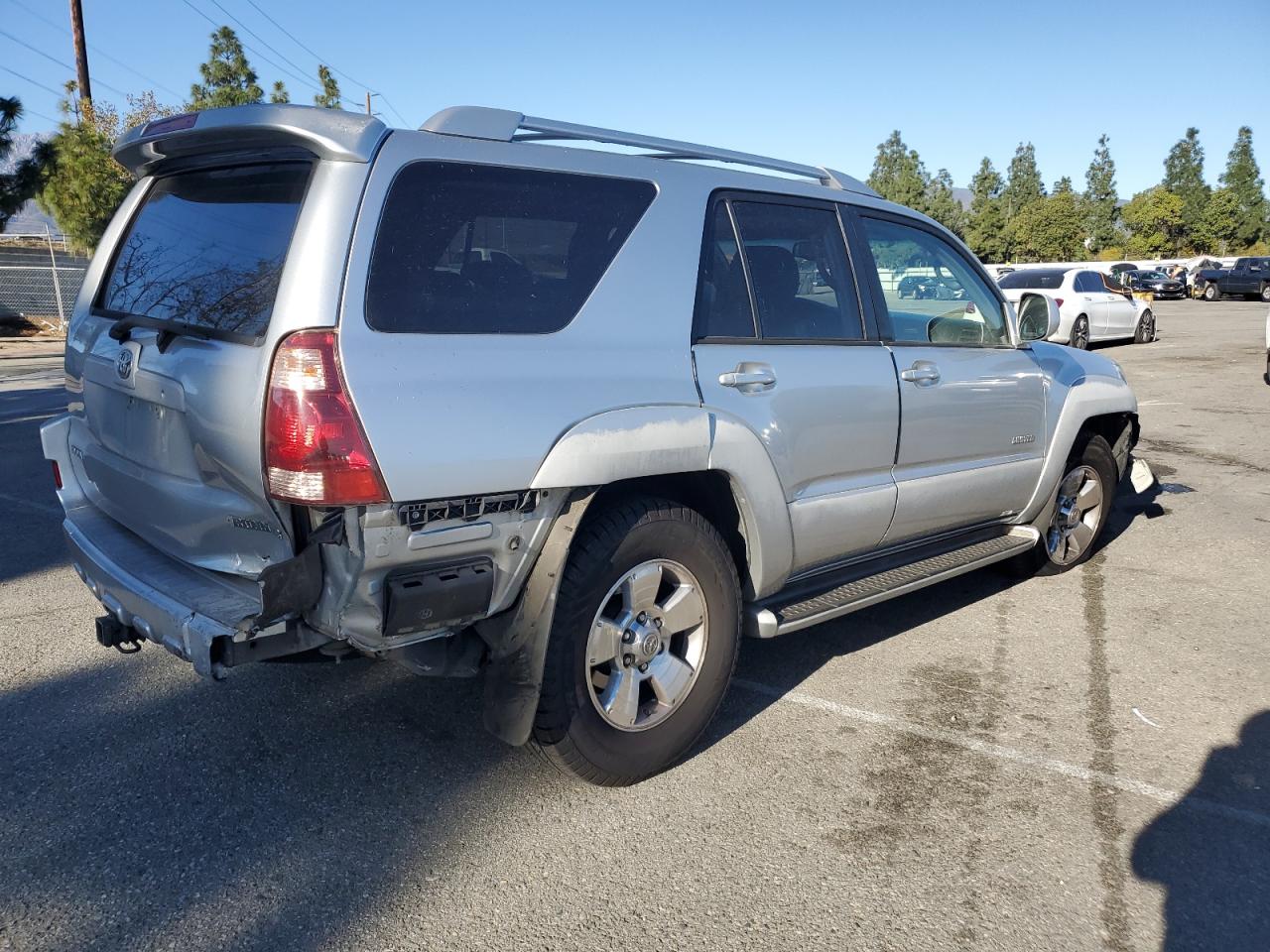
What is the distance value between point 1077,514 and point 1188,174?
8128 centimetres

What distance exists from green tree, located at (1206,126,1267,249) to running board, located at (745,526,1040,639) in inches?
3079

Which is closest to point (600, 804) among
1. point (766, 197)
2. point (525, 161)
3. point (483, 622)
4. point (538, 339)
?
point (483, 622)

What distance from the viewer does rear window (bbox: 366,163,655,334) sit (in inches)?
107

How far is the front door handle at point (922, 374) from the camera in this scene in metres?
4.07

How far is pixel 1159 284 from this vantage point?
40.3m

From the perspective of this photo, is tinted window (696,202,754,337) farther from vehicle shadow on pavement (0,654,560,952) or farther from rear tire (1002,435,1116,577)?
rear tire (1002,435,1116,577)

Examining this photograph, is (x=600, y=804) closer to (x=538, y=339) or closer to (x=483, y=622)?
(x=483, y=622)

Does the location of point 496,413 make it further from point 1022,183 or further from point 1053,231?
point 1022,183

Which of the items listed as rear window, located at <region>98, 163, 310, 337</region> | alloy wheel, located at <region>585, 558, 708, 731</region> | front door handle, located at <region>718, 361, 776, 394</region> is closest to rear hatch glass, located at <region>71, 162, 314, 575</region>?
rear window, located at <region>98, 163, 310, 337</region>

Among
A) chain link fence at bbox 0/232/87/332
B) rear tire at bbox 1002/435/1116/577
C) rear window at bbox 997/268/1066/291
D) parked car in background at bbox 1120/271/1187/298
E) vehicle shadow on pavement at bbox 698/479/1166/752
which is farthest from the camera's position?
parked car in background at bbox 1120/271/1187/298

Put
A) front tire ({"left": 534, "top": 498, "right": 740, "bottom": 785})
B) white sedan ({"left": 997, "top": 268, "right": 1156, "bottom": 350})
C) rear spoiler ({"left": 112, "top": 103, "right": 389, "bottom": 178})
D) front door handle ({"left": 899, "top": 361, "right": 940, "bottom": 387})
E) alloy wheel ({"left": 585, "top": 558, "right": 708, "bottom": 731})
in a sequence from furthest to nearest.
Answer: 1. white sedan ({"left": 997, "top": 268, "right": 1156, "bottom": 350})
2. front door handle ({"left": 899, "top": 361, "right": 940, "bottom": 387})
3. alloy wheel ({"left": 585, "top": 558, "right": 708, "bottom": 731})
4. front tire ({"left": 534, "top": 498, "right": 740, "bottom": 785})
5. rear spoiler ({"left": 112, "top": 103, "right": 389, "bottom": 178})

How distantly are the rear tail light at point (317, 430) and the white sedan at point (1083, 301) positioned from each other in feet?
58.1

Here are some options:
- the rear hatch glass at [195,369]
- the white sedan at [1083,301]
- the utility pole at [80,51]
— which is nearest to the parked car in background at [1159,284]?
the white sedan at [1083,301]

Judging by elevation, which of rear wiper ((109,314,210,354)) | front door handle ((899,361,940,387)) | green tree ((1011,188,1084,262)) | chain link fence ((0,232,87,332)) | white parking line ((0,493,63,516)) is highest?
green tree ((1011,188,1084,262))
